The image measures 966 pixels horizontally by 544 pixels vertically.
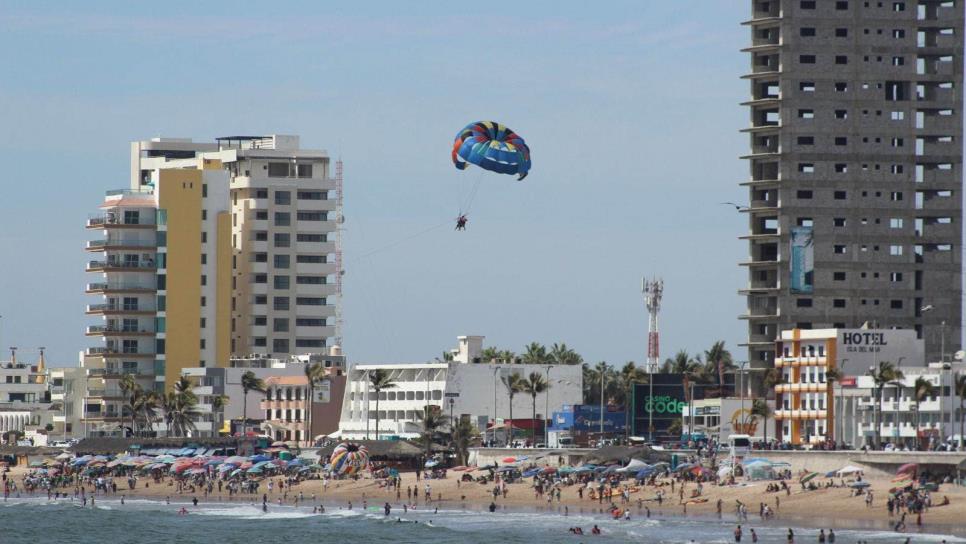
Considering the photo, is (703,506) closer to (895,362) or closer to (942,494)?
(942,494)

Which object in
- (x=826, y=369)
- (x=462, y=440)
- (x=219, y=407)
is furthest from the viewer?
(x=219, y=407)

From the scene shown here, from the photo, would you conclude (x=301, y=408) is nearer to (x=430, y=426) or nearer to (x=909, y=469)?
(x=430, y=426)

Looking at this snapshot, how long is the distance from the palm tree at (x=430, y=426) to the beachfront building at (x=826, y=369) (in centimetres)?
2743

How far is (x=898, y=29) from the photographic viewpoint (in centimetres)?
17650

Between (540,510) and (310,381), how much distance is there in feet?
178

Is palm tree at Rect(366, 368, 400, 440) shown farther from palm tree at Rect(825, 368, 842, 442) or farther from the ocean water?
palm tree at Rect(825, 368, 842, 442)

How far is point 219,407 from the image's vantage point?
197375 mm

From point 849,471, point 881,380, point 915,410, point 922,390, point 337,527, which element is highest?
point 881,380

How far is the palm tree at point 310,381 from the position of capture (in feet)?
603

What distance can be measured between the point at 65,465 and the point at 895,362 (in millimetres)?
70413

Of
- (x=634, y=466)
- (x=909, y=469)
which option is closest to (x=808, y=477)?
(x=909, y=469)

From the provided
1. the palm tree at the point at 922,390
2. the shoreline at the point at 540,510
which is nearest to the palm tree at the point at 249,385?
the shoreline at the point at 540,510

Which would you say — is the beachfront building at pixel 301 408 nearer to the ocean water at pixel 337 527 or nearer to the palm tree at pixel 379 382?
the palm tree at pixel 379 382

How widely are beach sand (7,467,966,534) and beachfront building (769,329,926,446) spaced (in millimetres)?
20648
